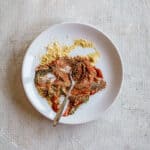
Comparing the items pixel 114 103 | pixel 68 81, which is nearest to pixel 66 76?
pixel 68 81

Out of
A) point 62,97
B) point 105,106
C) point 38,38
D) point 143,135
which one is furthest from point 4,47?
point 143,135

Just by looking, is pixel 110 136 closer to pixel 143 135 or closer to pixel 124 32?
pixel 143 135

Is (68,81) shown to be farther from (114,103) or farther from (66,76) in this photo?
(114,103)

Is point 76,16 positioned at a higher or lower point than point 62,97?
higher
